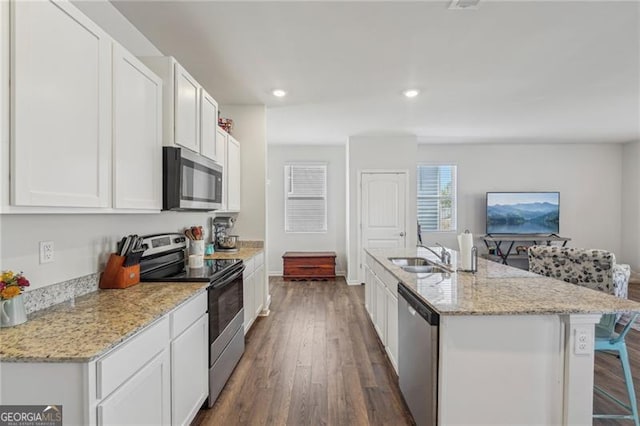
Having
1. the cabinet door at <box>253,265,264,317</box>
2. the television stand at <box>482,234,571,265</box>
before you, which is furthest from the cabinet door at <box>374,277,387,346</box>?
the television stand at <box>482,234,571,265</box>

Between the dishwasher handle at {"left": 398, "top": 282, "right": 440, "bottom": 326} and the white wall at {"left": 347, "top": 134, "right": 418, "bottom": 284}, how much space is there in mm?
3712

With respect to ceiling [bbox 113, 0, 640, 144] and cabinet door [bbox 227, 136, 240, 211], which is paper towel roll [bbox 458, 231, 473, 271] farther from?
cabinet door [bbox 227, 136, 240, 211]

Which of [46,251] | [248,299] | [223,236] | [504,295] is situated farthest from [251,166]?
[504,295]

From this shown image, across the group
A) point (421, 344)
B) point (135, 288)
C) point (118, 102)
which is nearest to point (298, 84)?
point (118, 102)

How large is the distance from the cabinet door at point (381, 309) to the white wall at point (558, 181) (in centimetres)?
368

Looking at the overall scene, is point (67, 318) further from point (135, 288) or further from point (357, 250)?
point (357, 250)

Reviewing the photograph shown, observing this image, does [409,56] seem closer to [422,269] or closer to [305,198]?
[422,269]

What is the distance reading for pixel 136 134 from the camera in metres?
1.78

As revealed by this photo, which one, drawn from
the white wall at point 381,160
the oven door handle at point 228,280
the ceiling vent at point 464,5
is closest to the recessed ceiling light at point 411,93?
the ceiling vent at point 464,5

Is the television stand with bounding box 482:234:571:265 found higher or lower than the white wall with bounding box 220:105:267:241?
lower

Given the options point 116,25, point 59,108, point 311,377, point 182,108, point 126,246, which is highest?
point 116,25

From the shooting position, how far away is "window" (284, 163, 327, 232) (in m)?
6.51

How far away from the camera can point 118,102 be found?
1608 mm

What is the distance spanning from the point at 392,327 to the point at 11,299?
7.50 ft
